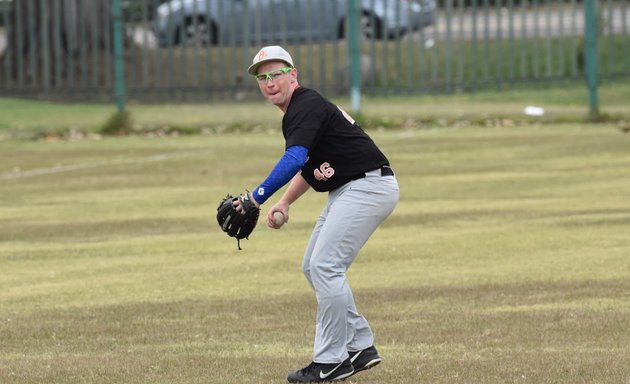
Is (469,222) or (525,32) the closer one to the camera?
(469,222)

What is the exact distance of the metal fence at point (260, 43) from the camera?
25.9m

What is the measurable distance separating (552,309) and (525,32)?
16.3 meters

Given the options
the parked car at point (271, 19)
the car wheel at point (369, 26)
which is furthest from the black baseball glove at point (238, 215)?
the car wheel at point (369, 26)

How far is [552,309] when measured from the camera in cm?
993

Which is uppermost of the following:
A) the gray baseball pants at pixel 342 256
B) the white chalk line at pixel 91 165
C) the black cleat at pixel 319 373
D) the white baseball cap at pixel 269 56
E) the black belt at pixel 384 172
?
the white baseball cap at pixel 269 56

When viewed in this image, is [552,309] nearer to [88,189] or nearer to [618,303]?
[618,303]

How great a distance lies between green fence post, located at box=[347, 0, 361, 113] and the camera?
80.8ft

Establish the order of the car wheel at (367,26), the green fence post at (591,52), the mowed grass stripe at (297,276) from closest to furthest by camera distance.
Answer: the mowed grass stripe at (297,276) < the green fence post at (591,52) < the car wheel at (367,26)

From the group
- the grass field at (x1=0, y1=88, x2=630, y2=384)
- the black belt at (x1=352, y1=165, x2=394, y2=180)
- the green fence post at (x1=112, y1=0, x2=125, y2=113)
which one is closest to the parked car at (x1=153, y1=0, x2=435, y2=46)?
the green fence post at (x1=112, y1=0, x2=125, y2=113)

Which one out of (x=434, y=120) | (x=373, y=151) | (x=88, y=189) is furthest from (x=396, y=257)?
(x=434, y=120)

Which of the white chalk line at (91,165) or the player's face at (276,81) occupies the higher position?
the player's face at (276,81)

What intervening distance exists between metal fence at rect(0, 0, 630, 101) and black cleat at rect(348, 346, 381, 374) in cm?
1778

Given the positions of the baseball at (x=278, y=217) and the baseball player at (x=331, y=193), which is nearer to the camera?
the baseball player at (x=331, y=193)

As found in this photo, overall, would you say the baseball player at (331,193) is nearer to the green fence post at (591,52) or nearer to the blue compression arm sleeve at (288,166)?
the blue compression arm sleeve at (288,166)
